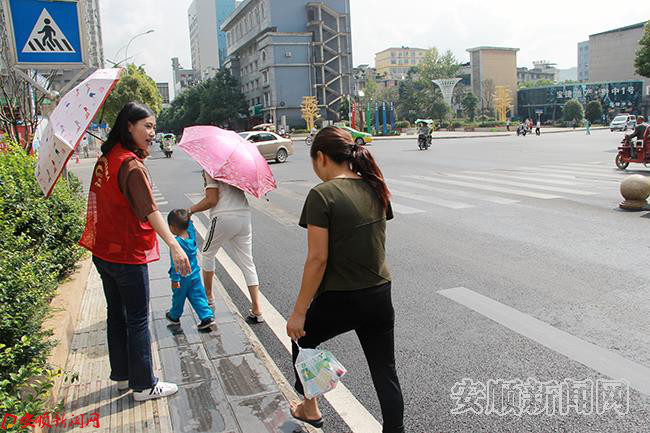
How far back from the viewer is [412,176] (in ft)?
54.6

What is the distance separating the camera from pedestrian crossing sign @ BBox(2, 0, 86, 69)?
5.76 meters

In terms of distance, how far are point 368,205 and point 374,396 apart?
149 cm

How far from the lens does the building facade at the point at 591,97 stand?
77.6 m

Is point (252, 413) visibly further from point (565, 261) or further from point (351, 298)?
point (565, 261)

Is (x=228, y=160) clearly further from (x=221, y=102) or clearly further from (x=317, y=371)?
(x=221, y=102)

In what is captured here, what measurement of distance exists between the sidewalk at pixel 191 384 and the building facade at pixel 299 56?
75.7 meters

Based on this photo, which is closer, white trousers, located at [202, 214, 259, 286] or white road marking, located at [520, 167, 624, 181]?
white trousers, located at [202, 214, 259, 286]

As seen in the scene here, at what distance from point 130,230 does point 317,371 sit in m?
1.39

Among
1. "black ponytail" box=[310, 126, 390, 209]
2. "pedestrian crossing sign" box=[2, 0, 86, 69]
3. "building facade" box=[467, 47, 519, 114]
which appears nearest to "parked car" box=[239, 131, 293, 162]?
"pedestrian crossing sign" box=[2, 0, 86, 69]

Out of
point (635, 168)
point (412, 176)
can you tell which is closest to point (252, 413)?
point (412, 176)

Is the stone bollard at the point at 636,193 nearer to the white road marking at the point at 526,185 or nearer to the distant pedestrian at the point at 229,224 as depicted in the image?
the white road marking at the point at 526,185

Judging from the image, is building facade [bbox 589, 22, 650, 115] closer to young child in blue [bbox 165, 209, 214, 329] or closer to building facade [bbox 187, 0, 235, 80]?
young child in blue [bbox 165, 209, 214, 329]

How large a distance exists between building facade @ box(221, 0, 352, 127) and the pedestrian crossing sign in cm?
7374

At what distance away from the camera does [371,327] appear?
2.86 meters
